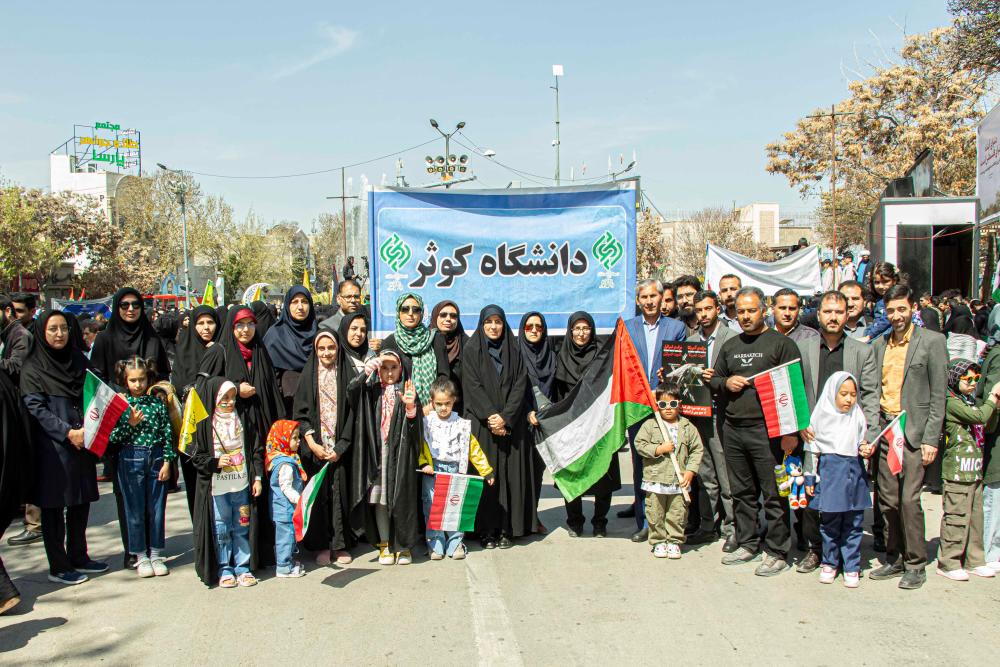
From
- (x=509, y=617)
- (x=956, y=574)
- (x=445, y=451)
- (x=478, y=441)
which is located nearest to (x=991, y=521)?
(x=956, y=574)

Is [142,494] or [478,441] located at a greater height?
[478,441]

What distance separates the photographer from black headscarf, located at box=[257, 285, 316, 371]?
20.3 feet

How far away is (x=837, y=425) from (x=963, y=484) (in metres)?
0.88

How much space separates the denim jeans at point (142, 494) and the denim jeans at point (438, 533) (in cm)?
175

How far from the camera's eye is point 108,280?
1438 inches

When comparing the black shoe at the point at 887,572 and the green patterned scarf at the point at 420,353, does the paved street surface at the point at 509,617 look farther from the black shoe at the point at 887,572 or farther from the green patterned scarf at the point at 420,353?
the green patterned scarf at the point at 420,353

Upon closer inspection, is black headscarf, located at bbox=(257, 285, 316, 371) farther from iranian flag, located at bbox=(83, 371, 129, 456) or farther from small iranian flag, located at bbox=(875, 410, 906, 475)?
small iranian flag, located at bbox=(875, 410, 906, 475)

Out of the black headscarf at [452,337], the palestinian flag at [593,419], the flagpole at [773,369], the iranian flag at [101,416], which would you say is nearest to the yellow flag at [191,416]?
the iranian flag at [101,416]

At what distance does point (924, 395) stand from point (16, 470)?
566 cm

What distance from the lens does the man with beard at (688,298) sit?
695 centimetres

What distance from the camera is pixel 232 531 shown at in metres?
5.06

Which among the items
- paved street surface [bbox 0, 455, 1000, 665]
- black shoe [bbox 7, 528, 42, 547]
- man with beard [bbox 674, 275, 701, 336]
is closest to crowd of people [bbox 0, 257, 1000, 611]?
paved street surface [bbox 0, 455, 1000, 665]

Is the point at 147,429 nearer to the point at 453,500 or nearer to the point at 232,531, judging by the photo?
the point at 232,531

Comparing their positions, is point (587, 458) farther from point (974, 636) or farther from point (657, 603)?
point (974, 636)
